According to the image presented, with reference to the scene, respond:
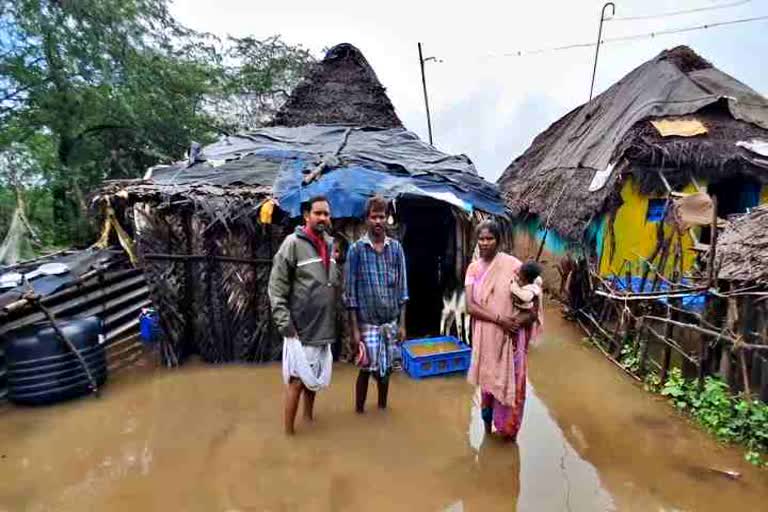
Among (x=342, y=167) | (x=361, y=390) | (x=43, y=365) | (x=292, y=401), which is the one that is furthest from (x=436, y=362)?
(x=43, y=365)

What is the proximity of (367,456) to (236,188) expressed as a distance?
356 centimetres

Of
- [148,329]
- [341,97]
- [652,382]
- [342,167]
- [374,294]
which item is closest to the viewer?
[374,294]

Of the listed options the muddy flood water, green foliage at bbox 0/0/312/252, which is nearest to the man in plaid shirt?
the muddy flood water

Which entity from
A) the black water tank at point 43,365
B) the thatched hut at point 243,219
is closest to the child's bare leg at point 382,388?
the thatched hut at point 243,219

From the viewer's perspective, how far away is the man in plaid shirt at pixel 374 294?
3754 mm

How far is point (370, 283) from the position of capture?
148 inches

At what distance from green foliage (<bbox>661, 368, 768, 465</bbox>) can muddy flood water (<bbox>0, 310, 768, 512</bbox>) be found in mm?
127

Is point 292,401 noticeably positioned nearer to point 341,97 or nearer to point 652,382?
point 652,382

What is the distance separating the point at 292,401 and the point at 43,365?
238 cm

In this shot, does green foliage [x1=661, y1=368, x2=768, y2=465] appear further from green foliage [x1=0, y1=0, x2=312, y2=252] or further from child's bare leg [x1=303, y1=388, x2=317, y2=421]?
green foliage [x1=0, y1=0, x2=312, y2=252]

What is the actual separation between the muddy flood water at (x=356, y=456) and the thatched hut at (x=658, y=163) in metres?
4.51

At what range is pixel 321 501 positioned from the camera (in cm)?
302

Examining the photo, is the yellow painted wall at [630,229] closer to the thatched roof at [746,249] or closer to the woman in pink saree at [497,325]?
the thatched roof at [746,249]

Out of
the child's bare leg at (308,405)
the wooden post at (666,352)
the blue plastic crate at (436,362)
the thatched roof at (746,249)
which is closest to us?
the child's bare leg at (308,405)
